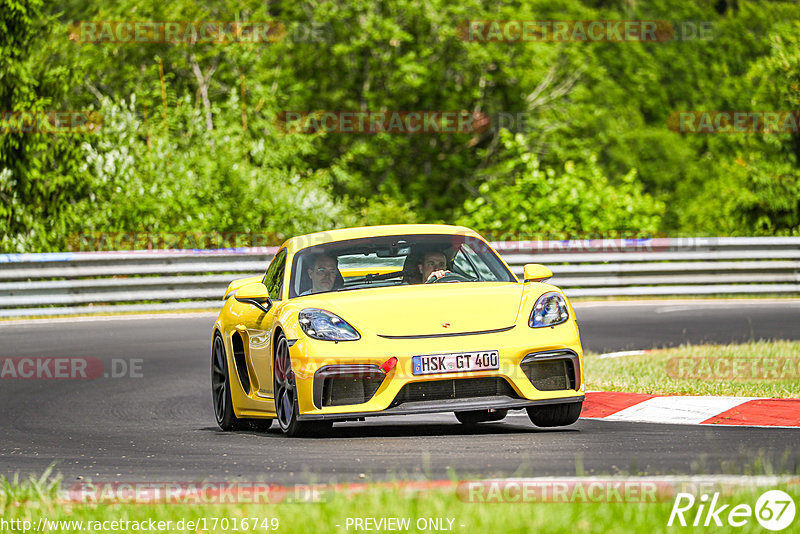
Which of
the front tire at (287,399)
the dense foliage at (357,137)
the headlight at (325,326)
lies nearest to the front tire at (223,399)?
the front tire at (287,399)

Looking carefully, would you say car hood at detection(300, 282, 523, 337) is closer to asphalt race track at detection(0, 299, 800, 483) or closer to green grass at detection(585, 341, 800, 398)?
asphalt race track at detection(0, 299, 800, 483)

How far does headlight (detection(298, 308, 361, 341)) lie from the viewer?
7.81m

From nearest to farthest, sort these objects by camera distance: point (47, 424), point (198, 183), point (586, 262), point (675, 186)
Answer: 1. point (47, 424)
2. point (586, 262)
3. point (198, 183)
4. point (675, 186)

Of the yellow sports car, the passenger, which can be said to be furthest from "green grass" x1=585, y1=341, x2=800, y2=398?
the passenger

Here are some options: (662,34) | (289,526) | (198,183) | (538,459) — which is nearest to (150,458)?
(538,459)

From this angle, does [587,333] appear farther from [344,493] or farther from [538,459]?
[344,493]

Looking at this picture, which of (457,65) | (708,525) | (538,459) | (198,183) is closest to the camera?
(708,525)

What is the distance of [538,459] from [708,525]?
2032 mm

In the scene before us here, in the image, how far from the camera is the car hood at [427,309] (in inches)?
307

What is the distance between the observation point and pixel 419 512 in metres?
4.98

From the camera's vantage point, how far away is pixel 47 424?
32.9ft

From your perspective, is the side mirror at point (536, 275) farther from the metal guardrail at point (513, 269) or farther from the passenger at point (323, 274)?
the metal guardrail at point (513, 269)

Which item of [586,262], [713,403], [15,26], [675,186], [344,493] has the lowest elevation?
[675,186]

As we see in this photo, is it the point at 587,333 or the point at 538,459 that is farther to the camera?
the point at 587,333
